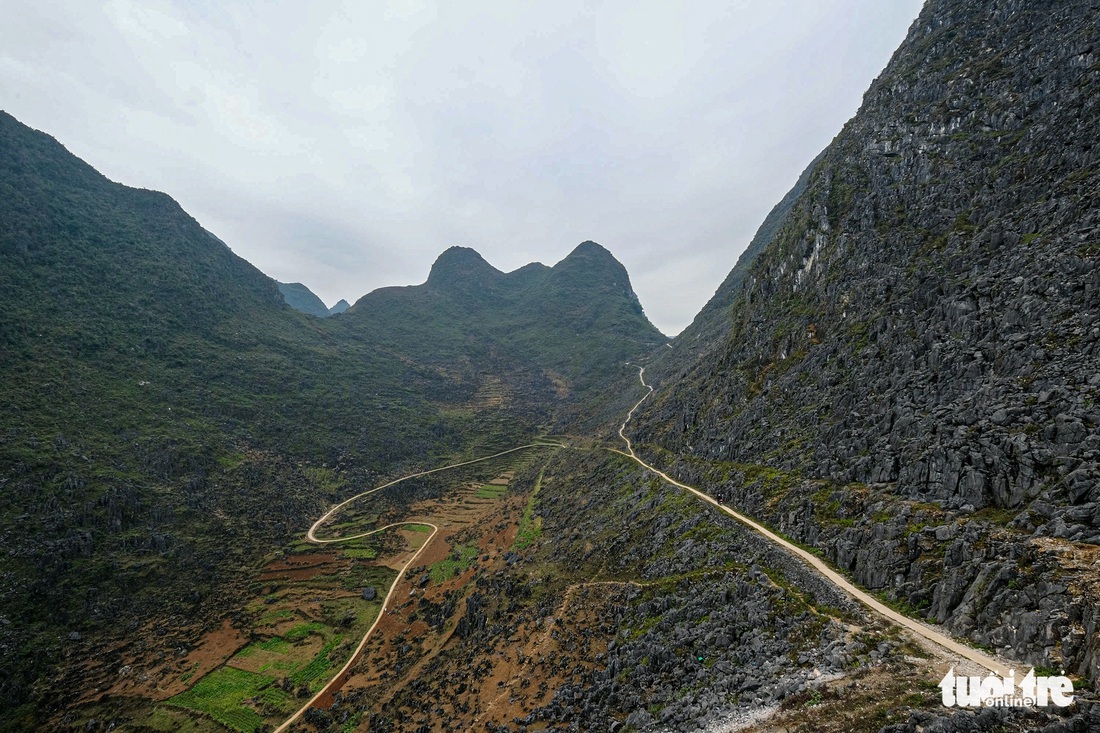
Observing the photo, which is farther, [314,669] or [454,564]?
[454,564]

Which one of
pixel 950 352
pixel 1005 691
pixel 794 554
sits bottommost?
pixel 794 554

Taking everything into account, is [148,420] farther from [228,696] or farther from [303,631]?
[228,696]

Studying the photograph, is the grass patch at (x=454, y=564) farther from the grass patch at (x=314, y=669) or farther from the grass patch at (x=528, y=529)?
the grass patch at (x=314, y=669)

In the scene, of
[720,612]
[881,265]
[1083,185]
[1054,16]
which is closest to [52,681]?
[720,612]

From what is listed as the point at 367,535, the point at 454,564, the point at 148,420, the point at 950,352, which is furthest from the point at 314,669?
the point at 148,420

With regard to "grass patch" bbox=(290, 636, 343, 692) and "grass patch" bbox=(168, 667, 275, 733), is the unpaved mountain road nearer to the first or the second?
"grass patch" bbox=(290, 636, 343, 692)

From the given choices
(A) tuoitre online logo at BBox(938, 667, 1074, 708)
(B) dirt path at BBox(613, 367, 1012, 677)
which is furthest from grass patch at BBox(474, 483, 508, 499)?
(A) tuoitre online logo at BBox(938, 667, 1074, 708)

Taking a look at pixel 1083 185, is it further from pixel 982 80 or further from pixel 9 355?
pixel 9 355
